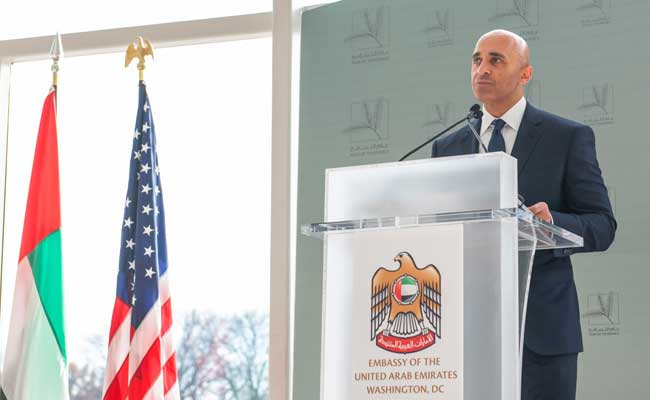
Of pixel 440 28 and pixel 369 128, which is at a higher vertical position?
pixel 440 28

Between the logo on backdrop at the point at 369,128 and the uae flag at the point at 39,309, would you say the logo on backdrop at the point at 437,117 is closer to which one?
the logo on backdrop at the point at 369,128

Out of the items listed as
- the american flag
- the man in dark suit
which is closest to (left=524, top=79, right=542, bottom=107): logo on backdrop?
the man in dark suit

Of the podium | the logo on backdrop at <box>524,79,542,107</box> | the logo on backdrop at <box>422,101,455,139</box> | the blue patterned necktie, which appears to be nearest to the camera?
the podium

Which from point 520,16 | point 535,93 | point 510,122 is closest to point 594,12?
point 520,16

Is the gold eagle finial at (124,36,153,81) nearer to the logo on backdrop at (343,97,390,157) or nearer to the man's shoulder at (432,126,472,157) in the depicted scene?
the logo on backdrop at (343,97,390,157)

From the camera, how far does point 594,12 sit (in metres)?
4.34

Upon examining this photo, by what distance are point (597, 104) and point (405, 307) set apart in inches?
95.0

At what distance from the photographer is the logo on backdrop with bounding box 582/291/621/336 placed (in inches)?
162

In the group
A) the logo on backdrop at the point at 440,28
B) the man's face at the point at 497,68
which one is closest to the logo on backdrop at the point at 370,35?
the logo on backdrop at the point at 440,28

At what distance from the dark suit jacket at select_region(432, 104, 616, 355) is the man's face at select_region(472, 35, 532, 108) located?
5.6 inches

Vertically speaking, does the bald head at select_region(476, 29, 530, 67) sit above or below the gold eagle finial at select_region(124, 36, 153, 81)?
below

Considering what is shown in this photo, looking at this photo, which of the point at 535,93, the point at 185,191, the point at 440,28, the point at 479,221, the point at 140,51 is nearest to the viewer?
the point at 479,221

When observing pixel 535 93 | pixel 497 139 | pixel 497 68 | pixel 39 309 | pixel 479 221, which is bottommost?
pixel 39 309

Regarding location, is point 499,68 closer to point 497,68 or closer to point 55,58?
point 497,68
